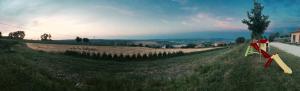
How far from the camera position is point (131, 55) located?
87312 millimetres

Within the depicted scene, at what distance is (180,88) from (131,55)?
212ft

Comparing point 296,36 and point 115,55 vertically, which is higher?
point 296,36

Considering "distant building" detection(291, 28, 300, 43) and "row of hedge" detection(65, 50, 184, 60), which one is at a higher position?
"distant building" detection(291, 28, 300, 43)

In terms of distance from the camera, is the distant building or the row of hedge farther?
the row of hedge

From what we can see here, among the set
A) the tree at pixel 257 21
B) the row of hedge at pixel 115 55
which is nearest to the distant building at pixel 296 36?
the tree at pixel 257 21

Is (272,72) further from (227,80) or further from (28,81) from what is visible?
(28,81)

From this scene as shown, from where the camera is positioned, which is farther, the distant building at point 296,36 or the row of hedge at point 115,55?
the row of hedge at point 115,55

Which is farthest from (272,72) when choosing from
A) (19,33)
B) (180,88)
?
(19,33)

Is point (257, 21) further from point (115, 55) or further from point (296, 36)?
point (115, 55)

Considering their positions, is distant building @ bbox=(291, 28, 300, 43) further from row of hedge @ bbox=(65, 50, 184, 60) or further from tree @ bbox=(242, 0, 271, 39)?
row of hedge @ bbox=(65, 50, 184, 60)

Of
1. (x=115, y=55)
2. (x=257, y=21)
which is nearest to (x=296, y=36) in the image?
(x=257, y=21)

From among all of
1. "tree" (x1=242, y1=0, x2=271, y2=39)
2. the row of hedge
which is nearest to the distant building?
"tree" (x1=242, y1=0, x2=271, y2=39)

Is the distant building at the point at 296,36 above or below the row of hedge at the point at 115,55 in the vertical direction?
above

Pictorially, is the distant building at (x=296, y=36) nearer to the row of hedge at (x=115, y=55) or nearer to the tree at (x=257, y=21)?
the tree at (x=257, y=21)
